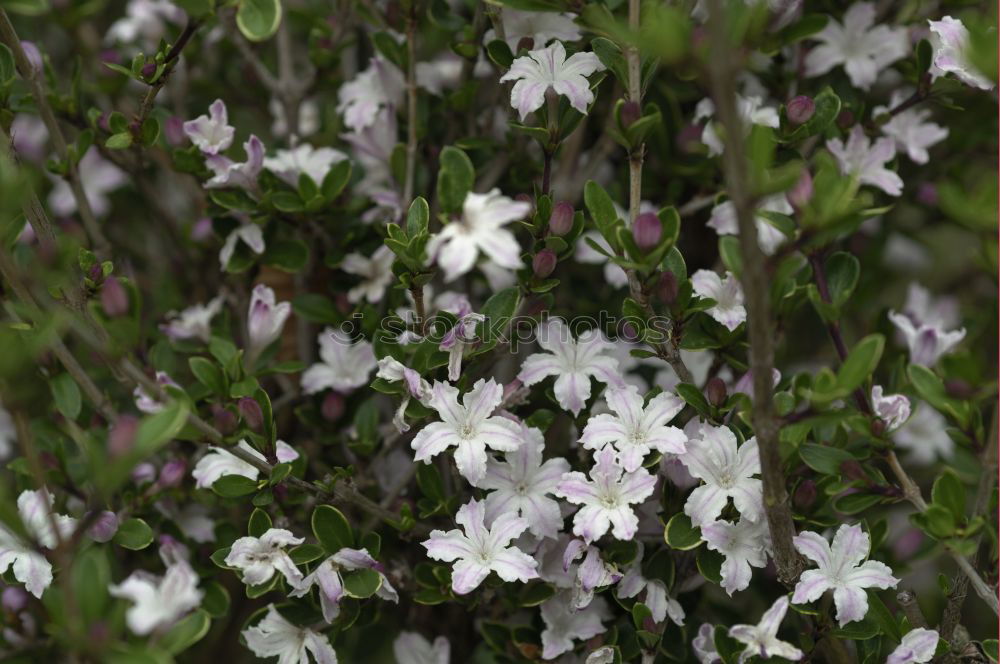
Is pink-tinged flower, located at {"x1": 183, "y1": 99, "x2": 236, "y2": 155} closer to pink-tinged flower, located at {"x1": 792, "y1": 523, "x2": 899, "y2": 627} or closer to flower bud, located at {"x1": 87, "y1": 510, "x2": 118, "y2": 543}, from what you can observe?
flower bud, located at {"x1": 87, "y1": 510, "x2": 118, "y2": 543}

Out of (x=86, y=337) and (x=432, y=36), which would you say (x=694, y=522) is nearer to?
(x=86, y=337)

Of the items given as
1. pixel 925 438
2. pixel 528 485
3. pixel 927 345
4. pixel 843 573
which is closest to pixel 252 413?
pixel 528 485

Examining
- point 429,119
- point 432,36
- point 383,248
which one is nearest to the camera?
point 383,248

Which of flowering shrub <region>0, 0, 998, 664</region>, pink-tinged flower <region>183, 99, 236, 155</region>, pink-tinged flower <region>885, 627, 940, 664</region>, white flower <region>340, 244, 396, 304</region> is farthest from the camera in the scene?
white flower <region>340, 244, 396, 304</region>

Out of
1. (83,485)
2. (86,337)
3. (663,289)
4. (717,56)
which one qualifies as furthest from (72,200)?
(717,56)

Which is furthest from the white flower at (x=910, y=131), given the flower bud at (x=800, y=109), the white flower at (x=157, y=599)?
the white flower at (x=157, y=599)

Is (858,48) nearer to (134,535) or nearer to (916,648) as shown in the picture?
(916,648)

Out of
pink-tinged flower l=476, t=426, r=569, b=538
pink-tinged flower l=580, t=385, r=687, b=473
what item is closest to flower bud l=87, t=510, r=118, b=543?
pink-tinged flower l=476, t=426, r=569, b=538
